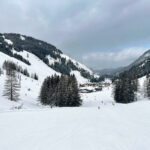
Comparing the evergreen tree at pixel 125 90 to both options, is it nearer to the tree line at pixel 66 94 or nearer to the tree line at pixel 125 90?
the tree line at pixel 125 90

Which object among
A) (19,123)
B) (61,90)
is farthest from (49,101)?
(19,123)

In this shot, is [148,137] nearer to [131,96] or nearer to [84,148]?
[84,148]

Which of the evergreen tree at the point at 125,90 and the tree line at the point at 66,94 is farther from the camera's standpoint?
the evergreen tree at the point at 125,90

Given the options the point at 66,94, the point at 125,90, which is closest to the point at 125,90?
the point at 125,90

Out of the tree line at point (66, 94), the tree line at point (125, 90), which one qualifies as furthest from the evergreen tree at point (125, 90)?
the tree line at point (66, 94)

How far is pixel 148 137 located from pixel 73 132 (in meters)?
4.75

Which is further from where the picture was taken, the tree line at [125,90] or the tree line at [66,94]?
the tree line at [125,90]

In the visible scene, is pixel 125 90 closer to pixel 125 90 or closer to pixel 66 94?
pixel 125 90

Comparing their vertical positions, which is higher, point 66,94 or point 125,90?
point 125,90

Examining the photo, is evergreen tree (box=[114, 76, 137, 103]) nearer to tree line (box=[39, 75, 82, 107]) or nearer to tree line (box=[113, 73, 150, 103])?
tree line (box=[113, 73, 150, 103])

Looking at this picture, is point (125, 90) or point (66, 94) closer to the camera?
point (66, 94)

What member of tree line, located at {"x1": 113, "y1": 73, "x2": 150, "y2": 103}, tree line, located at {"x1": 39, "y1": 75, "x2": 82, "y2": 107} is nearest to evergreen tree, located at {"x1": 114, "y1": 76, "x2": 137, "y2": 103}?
tree line, located at {"x1": 113, "y1": 73, "x2": 150, "y2": 103}

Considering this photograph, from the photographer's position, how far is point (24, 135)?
34.5ft

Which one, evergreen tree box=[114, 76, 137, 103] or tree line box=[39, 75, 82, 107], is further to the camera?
evergreen tree box=[114, 76, 137, 103]
